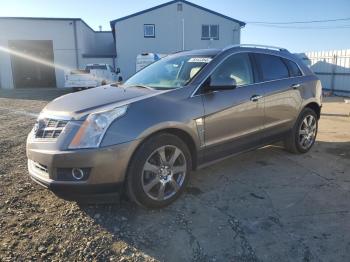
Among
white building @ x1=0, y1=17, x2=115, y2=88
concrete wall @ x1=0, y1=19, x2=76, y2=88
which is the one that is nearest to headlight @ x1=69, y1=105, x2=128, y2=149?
white building @ x1=0, y1=17, x2=115, y2=88

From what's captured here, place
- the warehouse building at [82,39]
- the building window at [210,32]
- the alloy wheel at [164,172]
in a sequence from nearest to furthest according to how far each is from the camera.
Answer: the alloy wheel at [164,172] → the warehouse building at [82,39] → the building window at [210,32]

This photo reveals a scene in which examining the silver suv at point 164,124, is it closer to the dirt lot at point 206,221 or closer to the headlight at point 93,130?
the headlight at point 93,130

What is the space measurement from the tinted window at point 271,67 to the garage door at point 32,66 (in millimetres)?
26485

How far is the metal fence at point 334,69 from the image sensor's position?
1645 centimetres

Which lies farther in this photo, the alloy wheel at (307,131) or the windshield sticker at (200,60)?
the alloy wheel at (307,131)

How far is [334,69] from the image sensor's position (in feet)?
56.7

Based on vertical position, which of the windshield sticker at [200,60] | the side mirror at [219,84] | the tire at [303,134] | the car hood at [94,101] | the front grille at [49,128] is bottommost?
the tire at [303,134]

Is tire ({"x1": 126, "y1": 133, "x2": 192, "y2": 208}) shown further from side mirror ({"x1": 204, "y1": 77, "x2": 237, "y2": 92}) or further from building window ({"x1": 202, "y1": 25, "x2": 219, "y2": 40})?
building window ({"x1": 202, "y1": 25, "x2": 219, "y2": 40})

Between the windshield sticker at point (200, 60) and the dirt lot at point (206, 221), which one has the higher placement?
the windshield sticker at point (200, 60)

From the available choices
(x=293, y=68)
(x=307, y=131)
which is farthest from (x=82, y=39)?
(x=307, y=131)

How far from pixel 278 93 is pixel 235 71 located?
905 millimetres

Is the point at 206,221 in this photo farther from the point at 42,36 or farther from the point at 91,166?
the point at 42,36

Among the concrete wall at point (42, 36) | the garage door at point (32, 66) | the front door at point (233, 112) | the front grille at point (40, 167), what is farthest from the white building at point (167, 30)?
the front grille at point (40, 167)

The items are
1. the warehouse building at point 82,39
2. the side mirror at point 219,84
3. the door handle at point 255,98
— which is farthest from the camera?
the warehouse building at point 82,39
